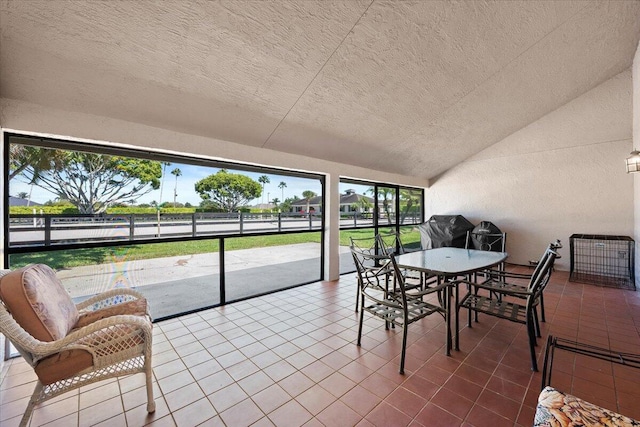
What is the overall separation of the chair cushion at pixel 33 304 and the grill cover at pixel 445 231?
597 centimetres

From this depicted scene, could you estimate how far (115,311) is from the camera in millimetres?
2086

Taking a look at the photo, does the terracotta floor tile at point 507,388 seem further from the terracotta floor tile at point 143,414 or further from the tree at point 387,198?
the tree at point 387,198

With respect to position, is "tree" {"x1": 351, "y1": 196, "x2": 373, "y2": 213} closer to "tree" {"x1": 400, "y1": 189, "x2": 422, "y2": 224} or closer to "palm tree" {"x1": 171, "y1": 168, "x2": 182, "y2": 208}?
"tree" {"x1": 400, "y1": 189, "x2": 422, "y2": 224}

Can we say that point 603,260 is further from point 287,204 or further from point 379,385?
point 287,204

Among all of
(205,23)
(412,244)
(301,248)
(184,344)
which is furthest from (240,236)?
(412,244)

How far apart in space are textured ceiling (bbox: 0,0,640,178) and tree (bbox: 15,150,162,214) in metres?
0.50

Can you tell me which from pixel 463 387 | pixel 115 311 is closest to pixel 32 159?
pixel 115 311

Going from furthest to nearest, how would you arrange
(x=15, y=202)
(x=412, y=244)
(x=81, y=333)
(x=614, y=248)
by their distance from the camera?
(x=412, y=244)
(x=614, y=248)
(x=15, y=202)
(x=81, y=333)

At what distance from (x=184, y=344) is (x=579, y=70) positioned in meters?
6.44

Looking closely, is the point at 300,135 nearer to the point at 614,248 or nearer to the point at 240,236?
the point at 240,236

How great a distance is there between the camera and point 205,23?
73.9 inches

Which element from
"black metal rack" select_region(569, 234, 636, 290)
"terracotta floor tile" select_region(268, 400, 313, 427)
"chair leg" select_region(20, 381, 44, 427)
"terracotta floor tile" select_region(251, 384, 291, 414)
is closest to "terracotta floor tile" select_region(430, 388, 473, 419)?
"terracotta floor tile" select_region(268, 400, 313, 427)

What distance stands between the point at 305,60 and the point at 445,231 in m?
4.81

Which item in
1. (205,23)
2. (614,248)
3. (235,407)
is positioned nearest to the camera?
(235,407)
